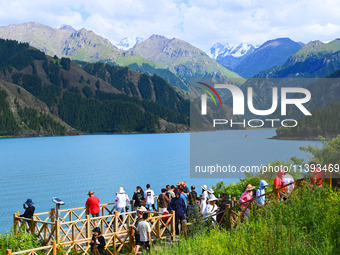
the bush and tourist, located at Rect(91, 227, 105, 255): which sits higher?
tourist, located at Rect(91, 227, 105, 255)

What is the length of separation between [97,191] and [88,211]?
44922 mm

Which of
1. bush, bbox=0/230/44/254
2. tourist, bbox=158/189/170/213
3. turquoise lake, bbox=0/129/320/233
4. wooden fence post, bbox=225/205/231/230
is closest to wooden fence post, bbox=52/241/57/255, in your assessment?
bush, bbox=0/230/44/254

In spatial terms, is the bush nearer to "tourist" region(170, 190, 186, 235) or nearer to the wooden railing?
the wooden railing

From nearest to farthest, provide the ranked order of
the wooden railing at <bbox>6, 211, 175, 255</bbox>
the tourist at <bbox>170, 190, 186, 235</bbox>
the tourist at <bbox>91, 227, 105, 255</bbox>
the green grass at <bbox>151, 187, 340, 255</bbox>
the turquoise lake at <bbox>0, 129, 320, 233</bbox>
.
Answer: the green grass at <bbox>151, 187, 340, 255</bbox>, the tourist at <bbox>91, 227, 105, 255</bbox>, the wooden railing at <bbox>6, 211, 175, 255</bbox>, the tourist at <bbox>170, 190, 186, 235</bbox>, the turquoise lake at <bbox>0, 129, 320, 233</bbox>

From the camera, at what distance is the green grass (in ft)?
32.6

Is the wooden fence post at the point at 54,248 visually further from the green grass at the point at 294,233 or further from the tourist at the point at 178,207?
the tourist at the point at 178,207

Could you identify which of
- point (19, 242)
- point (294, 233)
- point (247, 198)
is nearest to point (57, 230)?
point (19, 242)

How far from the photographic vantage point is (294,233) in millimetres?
11055

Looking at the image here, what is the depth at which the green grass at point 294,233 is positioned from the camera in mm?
9930

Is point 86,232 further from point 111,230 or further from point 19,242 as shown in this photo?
point 19,242

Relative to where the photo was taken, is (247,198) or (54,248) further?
(247,198)

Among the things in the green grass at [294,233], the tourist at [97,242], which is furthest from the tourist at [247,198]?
the tourist at [97,242]

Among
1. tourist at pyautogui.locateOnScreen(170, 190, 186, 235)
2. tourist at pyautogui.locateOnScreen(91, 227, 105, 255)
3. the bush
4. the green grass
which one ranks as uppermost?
the green grass

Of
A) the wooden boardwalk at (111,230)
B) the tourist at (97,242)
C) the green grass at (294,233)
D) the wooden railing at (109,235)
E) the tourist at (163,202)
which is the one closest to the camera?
the green grass at (294,233)
